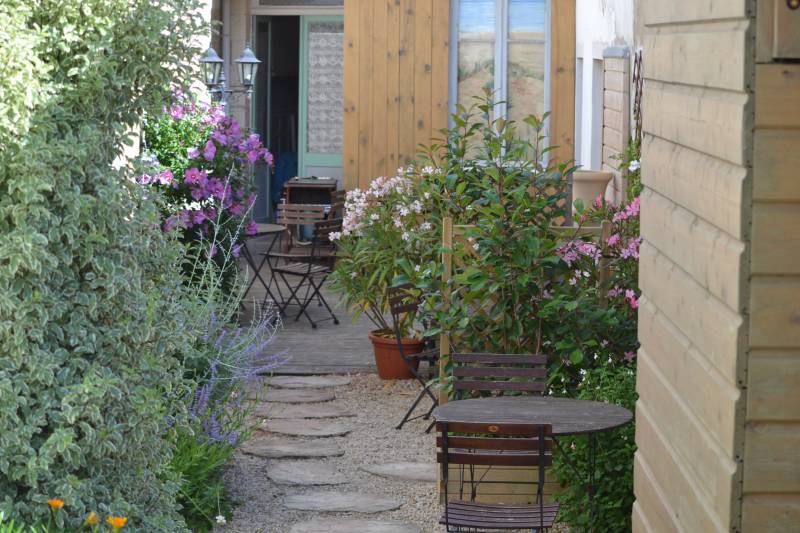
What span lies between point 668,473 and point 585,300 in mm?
2677

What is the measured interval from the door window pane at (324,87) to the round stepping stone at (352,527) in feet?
30.2

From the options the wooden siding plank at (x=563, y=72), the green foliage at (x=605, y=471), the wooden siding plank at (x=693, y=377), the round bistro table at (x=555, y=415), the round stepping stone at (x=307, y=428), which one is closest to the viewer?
the wooden siding plank at (x=693, y=377)

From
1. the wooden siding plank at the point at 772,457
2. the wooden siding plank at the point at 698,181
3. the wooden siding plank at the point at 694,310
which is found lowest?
the wooden siding plank at the point at 772,457

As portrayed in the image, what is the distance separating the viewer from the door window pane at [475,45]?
39.9 ft

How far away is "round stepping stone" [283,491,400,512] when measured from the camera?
5789mm

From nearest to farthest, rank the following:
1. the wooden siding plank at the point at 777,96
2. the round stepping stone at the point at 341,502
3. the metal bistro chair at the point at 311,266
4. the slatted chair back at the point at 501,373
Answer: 1. the wooden siding plank at the point at 777,96
2. the slatted chair back at the point at 501,373
3. the round stepping stone at the point at 341,502
4. the metal bistro chair at the point at 311,266

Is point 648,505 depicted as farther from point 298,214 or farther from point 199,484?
point 298,214

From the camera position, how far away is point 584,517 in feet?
16.6

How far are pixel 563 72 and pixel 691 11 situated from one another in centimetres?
915

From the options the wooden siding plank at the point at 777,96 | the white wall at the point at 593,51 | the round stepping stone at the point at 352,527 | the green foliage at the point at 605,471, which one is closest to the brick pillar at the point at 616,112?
the white wall at the point at 593,51

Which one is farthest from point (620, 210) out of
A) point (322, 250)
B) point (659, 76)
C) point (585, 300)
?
point (322, 250)

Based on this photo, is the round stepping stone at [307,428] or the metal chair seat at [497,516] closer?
the metal chair seat at [497,516]

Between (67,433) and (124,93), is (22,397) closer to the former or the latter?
(67,433)

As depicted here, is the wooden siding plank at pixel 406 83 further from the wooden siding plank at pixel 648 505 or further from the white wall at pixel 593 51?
the wooden siding plank at pixel 648 505
